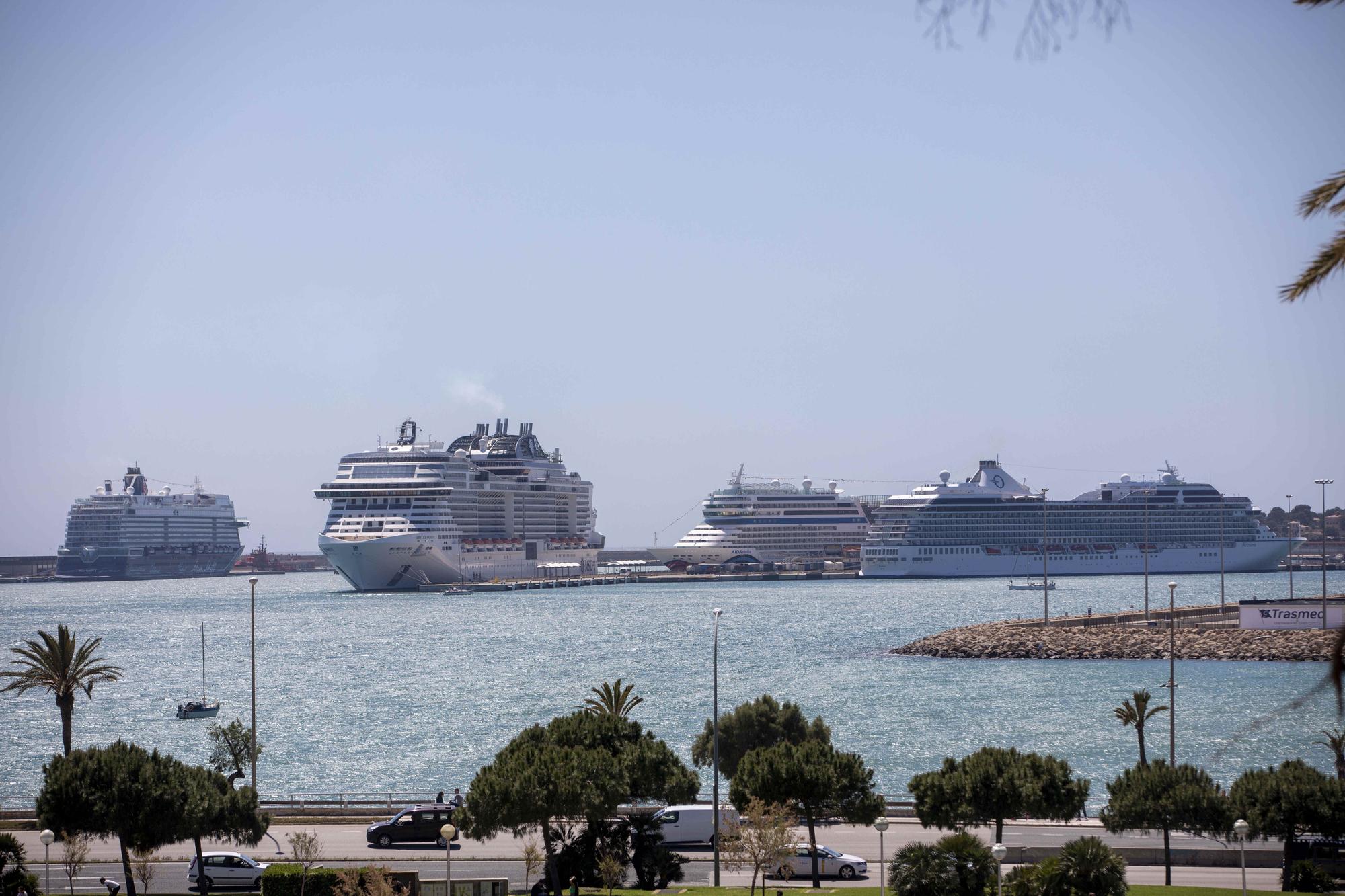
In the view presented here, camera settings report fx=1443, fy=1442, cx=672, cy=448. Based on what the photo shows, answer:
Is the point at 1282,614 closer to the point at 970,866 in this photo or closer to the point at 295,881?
the point at 970,866

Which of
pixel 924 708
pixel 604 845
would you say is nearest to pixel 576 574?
pixel 924 708

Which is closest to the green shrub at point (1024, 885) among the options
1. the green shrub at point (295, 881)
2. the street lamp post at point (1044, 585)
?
the green shrub at point (295, 881)

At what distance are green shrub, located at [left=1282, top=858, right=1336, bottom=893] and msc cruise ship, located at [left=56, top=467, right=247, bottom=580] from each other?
15930 cm

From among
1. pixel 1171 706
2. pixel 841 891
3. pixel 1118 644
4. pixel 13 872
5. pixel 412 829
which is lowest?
pixel 841 891

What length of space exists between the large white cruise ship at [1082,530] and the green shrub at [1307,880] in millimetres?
106340

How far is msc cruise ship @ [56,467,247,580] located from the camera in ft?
535

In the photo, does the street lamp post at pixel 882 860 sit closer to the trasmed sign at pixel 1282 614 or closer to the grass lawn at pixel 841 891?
the grass lawn at pixel 841 891

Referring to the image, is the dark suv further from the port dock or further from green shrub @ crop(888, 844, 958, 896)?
the port dock

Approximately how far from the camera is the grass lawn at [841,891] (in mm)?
17562

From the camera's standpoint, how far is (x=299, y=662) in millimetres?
64062

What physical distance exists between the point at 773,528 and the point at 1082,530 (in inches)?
1267

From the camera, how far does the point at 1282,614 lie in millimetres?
61094

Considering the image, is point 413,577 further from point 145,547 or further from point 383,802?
point 383,802

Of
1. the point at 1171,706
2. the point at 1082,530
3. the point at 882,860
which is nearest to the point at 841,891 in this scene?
the point at 882,860
